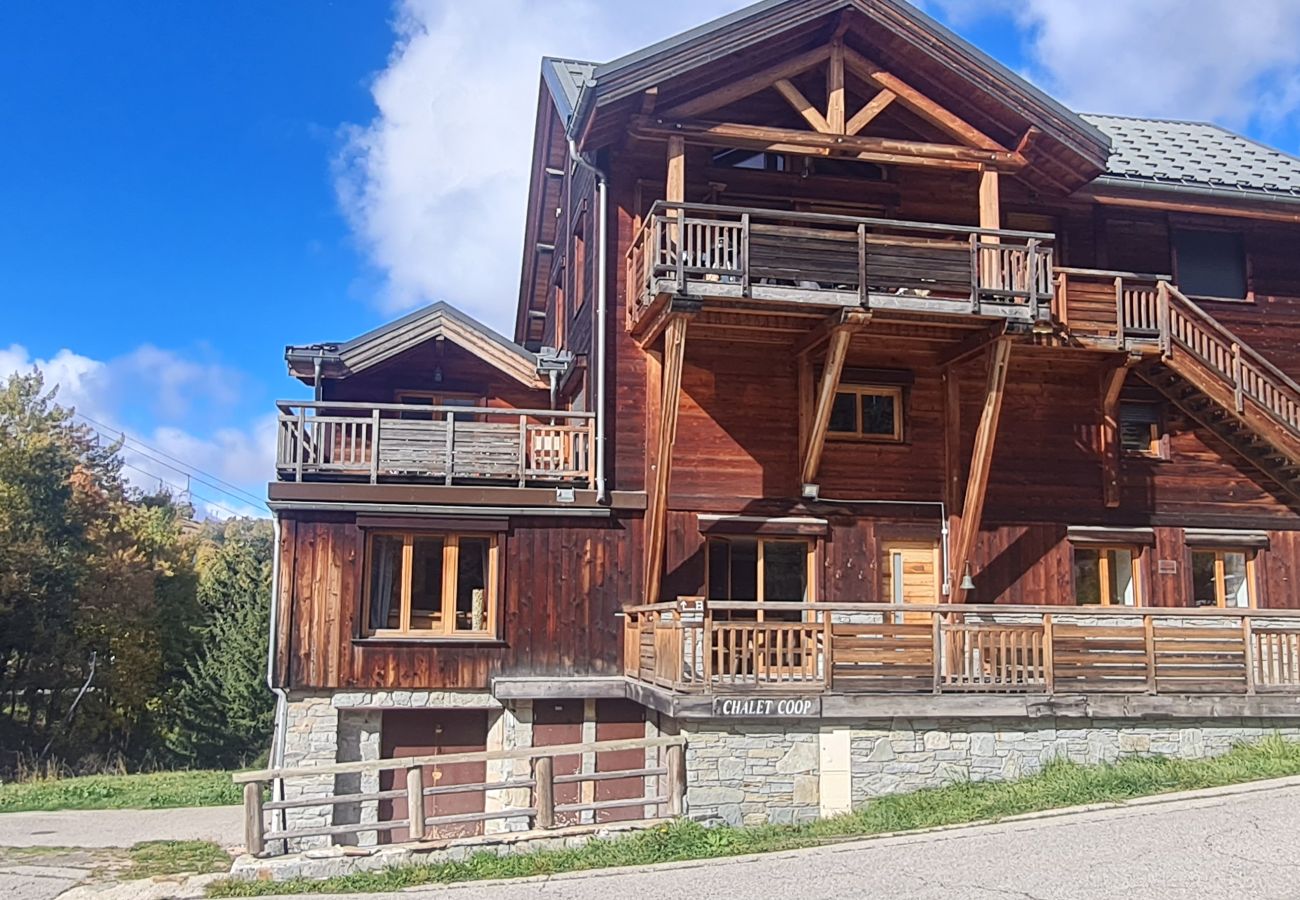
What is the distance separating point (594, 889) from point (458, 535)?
24.8 feet

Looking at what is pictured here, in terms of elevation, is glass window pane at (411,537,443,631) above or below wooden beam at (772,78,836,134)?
below

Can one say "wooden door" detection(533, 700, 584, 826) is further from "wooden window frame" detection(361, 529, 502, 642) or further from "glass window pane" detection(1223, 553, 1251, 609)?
"glass window pane" detection(1223, 553, 1251, 609)

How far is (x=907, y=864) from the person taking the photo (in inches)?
426

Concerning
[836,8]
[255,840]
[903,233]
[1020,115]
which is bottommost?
[255,840]

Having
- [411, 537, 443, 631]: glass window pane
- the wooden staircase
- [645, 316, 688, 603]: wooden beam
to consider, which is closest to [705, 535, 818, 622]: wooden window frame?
[645, 316, 688, 603]: wooden beam

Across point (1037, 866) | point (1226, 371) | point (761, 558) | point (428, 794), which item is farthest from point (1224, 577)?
point (428, 794)

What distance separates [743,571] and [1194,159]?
11214mm

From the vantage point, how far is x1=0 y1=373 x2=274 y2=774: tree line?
1422 inches

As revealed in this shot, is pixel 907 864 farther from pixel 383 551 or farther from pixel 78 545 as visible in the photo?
pixel 78 545

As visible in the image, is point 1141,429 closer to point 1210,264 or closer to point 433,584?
point 1210,264

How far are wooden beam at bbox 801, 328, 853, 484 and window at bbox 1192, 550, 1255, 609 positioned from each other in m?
6.75

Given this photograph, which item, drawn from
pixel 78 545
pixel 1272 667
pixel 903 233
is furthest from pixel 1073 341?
pixel 78 545

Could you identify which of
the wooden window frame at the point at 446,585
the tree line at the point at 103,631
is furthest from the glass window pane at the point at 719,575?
the tree line at the point at 103,631

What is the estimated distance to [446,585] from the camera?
17.6 metres
